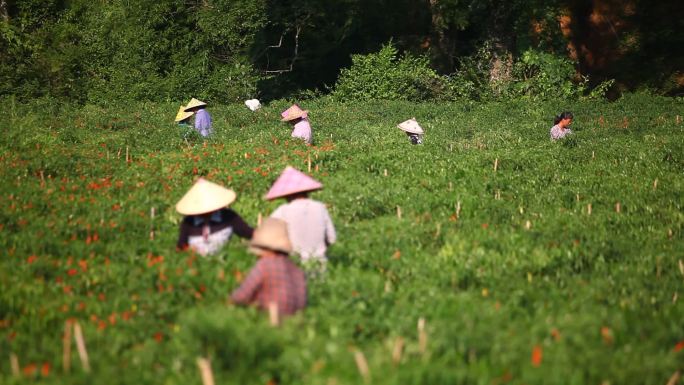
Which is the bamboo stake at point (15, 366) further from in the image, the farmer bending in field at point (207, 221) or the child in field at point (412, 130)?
Answer: the child in field at point (412, 130)

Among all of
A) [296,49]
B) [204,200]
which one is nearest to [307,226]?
[204,200]

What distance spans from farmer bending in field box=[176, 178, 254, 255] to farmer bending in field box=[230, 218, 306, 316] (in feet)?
6.05

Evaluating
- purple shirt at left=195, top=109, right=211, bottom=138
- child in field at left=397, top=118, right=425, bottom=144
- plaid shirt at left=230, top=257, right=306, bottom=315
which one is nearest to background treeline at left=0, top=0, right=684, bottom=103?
child in field at left=397, top=118, right=425, bottom=144

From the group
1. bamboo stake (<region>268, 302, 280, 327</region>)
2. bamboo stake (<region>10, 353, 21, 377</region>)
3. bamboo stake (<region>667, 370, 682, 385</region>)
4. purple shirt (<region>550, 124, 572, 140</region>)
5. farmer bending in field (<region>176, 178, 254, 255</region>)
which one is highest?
purple shirt (<region>550, 124, 572, 140</region>)

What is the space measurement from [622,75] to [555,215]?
89.7 feet

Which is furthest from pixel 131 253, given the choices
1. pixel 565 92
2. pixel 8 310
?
pixel 565 92

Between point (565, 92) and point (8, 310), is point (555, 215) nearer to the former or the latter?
point (8, 310)

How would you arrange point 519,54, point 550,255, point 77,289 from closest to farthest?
point 77,289 < point 550,255 < point 519,54

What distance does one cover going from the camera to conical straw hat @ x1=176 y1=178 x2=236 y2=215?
313 inches

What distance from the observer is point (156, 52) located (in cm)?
3803

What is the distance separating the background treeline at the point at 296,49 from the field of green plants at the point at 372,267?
1661 cm

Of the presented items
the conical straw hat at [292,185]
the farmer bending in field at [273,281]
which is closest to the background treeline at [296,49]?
the conical straw hat at [292,185]

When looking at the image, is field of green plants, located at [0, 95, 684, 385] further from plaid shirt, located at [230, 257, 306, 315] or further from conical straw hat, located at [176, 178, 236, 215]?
conical straw hat, located at [176, 178, 236, 215]

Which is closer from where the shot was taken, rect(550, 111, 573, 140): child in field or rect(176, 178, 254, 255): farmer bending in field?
rect(176, 178, 254, 255): farmer bending in field
